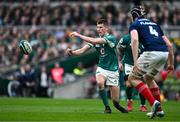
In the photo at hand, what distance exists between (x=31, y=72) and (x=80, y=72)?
2265mm

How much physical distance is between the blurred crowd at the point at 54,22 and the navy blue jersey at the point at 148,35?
1616 centimetres

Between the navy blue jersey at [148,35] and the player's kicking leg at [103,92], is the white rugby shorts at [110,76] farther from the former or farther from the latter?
the navy blue jersey at [148,35]

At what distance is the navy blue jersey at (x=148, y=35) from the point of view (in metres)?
18.2

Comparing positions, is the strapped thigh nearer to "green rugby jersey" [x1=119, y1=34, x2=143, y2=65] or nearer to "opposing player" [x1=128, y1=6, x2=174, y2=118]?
"opposing player" [x1=128, y1=6, x2=174, y2=118]

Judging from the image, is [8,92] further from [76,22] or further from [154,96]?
[154,96]

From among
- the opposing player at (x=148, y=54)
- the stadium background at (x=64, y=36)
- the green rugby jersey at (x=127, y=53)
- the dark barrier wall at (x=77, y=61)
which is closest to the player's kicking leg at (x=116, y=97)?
the opposing player at (x=148, y=54)

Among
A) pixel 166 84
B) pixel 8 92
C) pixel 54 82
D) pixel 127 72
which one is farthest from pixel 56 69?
pixel 127 72

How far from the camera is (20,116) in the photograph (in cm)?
1864

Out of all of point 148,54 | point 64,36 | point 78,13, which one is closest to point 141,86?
point 148,54

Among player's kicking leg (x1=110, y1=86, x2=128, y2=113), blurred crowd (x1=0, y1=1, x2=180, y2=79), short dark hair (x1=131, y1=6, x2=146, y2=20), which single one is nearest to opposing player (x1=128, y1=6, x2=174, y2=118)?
short dark hair (x1=131, y1=6, x2=146, y2=20)

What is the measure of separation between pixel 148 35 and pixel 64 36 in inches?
749

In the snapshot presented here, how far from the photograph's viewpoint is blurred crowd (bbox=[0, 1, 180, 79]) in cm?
3688

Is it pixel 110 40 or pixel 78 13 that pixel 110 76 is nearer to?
pixel 110 40

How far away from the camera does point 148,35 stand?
18297mm
